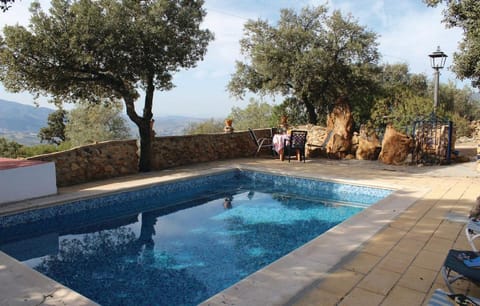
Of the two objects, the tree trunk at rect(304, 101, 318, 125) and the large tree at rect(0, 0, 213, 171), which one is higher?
the large tree at rect(0, 0, 213, 171)

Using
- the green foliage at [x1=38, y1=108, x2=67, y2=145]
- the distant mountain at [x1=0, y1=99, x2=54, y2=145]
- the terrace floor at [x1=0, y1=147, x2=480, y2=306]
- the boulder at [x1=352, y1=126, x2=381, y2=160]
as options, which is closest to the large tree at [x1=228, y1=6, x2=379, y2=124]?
the boulder at [x1=352, y1=126, x2=381, y2=160]

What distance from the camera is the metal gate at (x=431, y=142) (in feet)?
32.2

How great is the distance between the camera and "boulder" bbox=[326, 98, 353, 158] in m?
11.4

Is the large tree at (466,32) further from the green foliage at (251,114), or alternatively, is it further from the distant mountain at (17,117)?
the distant mountain at (17,117)

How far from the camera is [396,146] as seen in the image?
9992mm

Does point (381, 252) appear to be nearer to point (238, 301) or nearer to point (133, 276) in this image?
point (238, 301)

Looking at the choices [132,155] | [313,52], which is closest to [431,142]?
[313,52]

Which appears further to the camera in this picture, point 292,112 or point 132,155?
point 292,112

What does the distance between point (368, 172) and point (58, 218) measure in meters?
7.22

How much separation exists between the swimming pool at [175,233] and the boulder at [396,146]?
9.67ft

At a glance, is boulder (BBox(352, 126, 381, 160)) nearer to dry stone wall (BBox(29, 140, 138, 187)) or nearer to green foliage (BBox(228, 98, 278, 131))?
dry stone wall (BBox(29, 140, 138, 187))

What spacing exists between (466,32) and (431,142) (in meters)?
3.93

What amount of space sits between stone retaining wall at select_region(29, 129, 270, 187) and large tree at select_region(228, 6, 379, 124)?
2.61m

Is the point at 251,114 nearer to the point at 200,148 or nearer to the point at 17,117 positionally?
the point at 200,148
